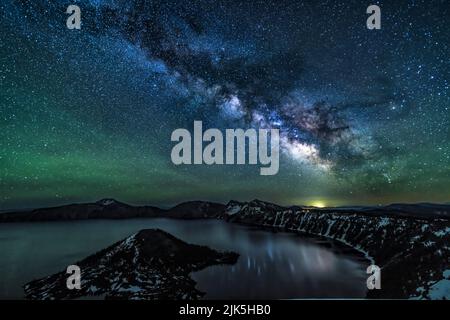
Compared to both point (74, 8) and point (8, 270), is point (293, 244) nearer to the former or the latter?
point (8, 270)

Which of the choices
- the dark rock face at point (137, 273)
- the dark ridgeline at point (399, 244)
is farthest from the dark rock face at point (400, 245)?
the dark rock face at point (137, 273)

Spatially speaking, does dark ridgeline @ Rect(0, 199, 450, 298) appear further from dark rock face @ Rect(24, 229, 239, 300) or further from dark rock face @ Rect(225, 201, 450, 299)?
dark rock face @ Rect(24, 229, 239, 300)

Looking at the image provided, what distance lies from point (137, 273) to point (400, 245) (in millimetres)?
40996

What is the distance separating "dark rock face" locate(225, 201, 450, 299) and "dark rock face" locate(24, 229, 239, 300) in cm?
2134

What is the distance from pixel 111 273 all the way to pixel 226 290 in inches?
620

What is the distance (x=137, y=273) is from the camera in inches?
1309

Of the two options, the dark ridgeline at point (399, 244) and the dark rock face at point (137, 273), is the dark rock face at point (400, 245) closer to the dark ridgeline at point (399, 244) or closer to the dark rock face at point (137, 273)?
the dark ridgeline at point (399, 244)

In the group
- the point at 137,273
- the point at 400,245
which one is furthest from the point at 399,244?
the point at 137,273

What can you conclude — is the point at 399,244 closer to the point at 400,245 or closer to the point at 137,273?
the point at 400,245

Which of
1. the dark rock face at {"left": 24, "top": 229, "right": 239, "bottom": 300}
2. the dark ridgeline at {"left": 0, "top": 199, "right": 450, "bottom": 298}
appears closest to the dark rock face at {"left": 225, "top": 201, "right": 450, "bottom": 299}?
the dark ridgeline at {"left": 0, "top": 199, "right": 450, "bottom": 298}

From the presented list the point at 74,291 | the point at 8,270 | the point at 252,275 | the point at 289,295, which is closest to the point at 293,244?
the point at 252,275

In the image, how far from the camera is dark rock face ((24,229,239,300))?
2858cm

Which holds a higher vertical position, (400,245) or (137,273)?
(400,245)
